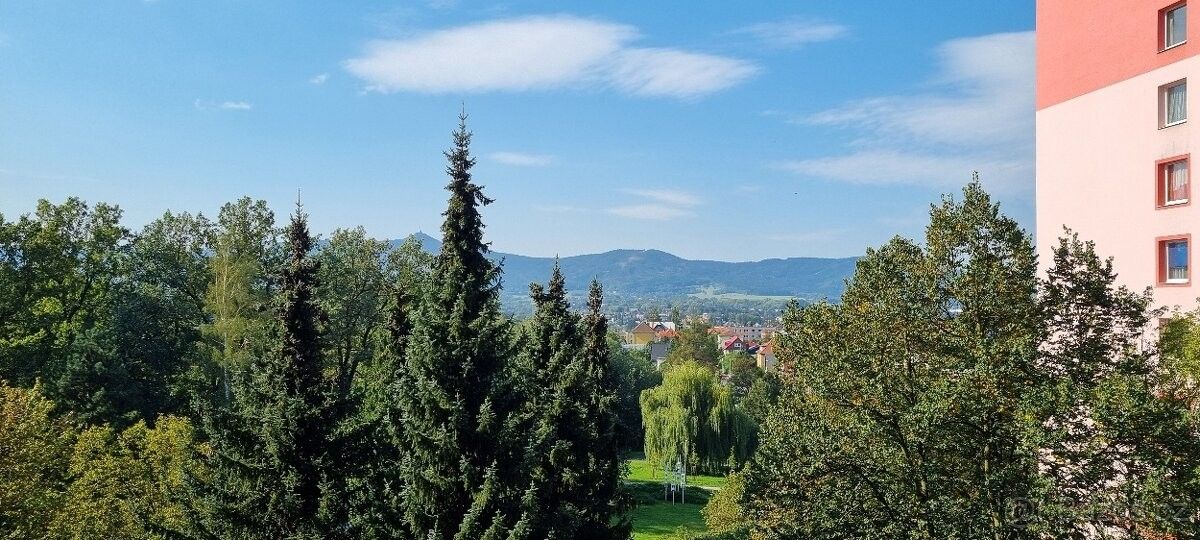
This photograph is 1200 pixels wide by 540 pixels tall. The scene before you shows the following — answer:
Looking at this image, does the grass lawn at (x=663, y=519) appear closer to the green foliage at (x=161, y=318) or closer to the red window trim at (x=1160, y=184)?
the green foliage at (x=161, y=318)

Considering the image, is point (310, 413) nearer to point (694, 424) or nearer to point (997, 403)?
point (997, 403)

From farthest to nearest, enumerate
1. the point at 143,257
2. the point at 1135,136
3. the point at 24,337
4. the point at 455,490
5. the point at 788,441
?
the point at 143,257 < the point at 24,337 < the point at 1135,136 < the point at 788,441 < the point at 455,490

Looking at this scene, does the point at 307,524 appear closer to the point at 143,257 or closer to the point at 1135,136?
the point at 1135,136

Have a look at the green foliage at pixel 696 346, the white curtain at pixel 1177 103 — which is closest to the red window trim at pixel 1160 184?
the white curtain at pixel 1177 103

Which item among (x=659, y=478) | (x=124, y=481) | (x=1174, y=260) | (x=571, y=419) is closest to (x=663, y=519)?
(x=659, y=478)

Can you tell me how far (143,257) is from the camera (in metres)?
41.4

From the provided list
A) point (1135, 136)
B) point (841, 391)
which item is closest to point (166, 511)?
point (841, 391)

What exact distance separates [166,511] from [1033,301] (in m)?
21.4

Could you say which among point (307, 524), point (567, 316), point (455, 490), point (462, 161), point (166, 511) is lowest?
point (166, 511)

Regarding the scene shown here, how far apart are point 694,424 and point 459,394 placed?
44.8m

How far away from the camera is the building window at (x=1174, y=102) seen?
69.9ft

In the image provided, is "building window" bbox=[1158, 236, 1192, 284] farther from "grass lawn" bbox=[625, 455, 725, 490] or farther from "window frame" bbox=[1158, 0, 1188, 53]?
"grass lawn" bbox=[625, 455, 725, 490]

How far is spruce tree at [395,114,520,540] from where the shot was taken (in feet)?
42.8

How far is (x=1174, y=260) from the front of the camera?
21.6 m
